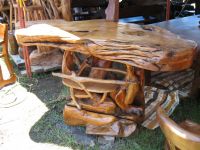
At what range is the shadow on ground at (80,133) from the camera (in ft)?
7.94

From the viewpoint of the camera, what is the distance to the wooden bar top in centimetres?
184

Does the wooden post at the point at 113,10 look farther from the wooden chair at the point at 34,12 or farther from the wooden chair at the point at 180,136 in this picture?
the wooden chair at the point at 180,136

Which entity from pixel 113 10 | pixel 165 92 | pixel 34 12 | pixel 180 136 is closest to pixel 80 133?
pixel 165 92

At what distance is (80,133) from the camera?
2604 millimetres

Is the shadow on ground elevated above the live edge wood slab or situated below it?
below

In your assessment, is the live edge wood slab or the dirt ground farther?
the dirt ground

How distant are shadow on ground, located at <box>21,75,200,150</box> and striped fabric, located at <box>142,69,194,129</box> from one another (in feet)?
0.34

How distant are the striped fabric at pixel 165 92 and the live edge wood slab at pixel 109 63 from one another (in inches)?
13.8

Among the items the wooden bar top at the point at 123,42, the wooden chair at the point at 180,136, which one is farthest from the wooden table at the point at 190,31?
the wooden chair at the point at 180,136

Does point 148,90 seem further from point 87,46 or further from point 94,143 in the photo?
point 87,46

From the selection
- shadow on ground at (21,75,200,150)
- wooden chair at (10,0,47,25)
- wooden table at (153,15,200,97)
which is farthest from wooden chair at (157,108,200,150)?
wooden chair at (10,0,47,25)

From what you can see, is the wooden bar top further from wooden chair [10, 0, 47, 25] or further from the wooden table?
wooden chair [10, 0, 47, 25]

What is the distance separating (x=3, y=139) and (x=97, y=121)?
3.18 feet

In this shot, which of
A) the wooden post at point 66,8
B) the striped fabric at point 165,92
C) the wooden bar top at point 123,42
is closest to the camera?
the wooden bar top at point 123,42
